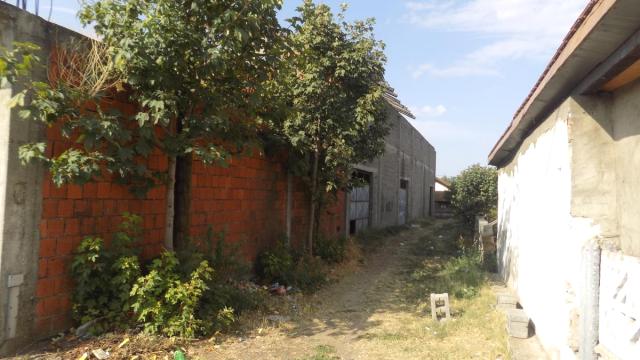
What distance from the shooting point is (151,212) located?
18.5 ft

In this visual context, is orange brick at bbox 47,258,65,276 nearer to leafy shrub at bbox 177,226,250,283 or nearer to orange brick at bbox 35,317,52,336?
orange brick at bbox 35,317,52,336

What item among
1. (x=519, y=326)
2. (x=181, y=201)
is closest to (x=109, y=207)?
(x=181, y=201)

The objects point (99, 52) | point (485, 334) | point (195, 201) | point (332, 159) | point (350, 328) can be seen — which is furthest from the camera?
point (332, 159)

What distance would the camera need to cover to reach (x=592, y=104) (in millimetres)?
3455

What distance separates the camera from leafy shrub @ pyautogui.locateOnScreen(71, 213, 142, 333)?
4617mm

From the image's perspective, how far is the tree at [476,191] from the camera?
16.1 m

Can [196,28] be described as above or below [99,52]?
above

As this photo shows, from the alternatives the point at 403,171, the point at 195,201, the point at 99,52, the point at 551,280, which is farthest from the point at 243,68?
the point at 403,171

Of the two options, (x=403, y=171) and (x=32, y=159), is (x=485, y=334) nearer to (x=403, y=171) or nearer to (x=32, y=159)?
(x=32, y=159)

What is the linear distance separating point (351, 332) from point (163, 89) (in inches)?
138

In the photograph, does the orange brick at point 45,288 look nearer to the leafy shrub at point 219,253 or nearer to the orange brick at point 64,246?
the orange brick at point 64,246

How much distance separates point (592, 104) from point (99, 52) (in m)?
4.43

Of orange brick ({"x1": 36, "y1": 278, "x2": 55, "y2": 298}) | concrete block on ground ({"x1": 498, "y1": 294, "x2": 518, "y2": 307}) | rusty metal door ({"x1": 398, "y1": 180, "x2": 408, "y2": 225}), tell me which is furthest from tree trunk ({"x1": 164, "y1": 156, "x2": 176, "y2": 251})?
rusty metal door ({"x1": 398, "y1": 180, "x2": 408, "y2": 225})

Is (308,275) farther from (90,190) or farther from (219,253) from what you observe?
(90,190)
